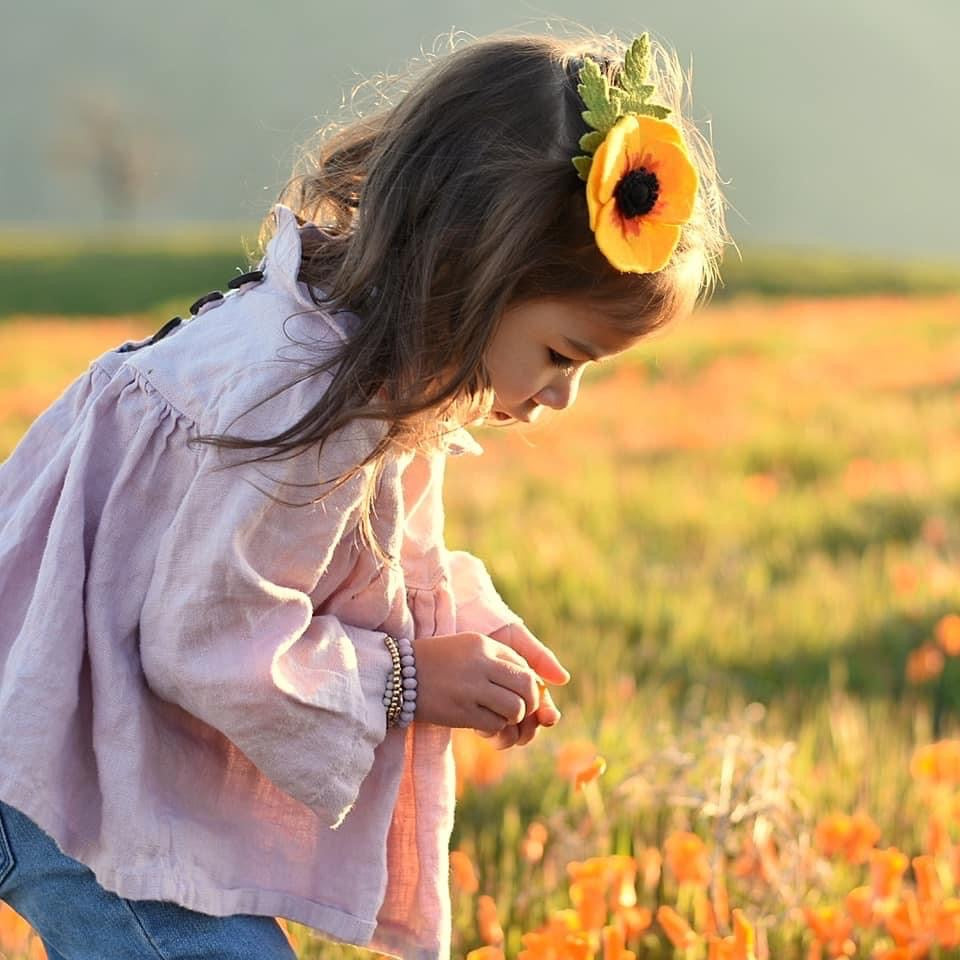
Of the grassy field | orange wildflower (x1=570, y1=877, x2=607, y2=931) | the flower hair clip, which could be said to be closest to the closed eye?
the flower hair clip

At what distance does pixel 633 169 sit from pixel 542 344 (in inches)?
10.9

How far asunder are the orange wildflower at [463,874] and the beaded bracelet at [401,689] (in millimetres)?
563

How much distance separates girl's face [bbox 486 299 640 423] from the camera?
2105 millimetres

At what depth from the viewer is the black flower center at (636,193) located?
203 centimetres

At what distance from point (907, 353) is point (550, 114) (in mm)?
10392

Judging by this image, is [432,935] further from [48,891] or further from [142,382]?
[142,382]

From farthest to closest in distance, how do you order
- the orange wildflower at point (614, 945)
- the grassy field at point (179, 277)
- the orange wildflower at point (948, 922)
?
1. the grassy field at point (179, 277)
2. the orange wildflower at point (948, 922)
3. the orange wildflower at point (614, 945)

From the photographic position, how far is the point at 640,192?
2043 millimetres

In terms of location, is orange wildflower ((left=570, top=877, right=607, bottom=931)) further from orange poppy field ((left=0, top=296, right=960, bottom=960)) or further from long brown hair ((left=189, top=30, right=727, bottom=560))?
long brown hair ((left=189, top=30, right=727, bottom=560))

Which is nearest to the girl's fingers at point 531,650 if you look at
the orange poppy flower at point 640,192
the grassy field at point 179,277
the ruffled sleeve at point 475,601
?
the ruffled sleeve at point 475,601

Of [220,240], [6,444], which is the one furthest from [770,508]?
[220,240]

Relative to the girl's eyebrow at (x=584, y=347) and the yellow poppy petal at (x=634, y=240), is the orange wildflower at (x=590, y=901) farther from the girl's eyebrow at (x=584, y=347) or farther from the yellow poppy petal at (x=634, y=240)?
the yellow poppy petal at (x=634, y=240)

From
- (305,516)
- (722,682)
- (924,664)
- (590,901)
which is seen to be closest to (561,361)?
(305,516)

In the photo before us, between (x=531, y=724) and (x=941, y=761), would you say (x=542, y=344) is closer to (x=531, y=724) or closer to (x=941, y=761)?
(x=531, y=724)
